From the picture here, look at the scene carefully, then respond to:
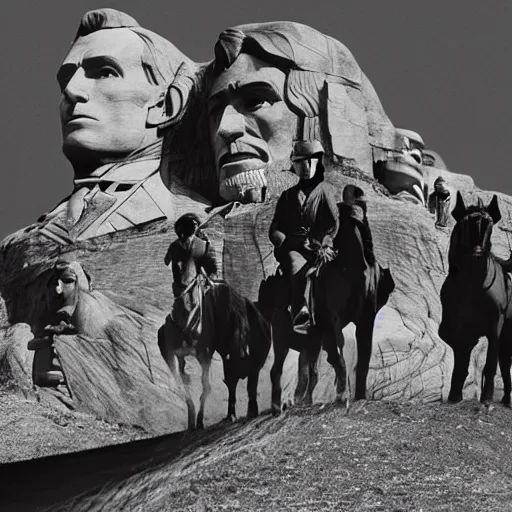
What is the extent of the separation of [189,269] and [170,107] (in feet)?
9.73

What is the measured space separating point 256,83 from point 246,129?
0.48m

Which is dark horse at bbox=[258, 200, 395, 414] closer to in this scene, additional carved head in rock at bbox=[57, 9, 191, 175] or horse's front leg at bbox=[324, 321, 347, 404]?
horse's front leg at bbox=[324, 321, 347, 404]

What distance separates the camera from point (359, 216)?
1443cm

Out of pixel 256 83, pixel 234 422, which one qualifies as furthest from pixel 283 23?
pixel 234 422

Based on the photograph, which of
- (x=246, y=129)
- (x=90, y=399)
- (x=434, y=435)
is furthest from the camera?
(x=246, y=129)

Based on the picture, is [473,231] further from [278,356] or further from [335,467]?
[335,467]

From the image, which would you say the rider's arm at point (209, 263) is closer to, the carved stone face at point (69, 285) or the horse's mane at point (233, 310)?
the horse's mane at point (233, 310)

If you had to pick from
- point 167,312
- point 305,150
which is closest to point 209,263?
point 167,312

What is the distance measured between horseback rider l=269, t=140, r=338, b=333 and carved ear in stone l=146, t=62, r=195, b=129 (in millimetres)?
2482

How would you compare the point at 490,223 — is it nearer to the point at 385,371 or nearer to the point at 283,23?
the point at 385,371

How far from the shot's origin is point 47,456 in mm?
14047

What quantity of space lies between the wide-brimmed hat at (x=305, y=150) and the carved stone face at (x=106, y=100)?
2.39 meters

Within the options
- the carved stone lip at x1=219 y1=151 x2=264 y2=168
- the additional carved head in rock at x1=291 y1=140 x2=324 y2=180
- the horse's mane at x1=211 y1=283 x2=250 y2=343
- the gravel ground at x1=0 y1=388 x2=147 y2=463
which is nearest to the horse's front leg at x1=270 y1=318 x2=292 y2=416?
the horse's mane at x1=211 y1=283 x2=250 y2=343

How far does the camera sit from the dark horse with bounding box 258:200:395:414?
554 inches
